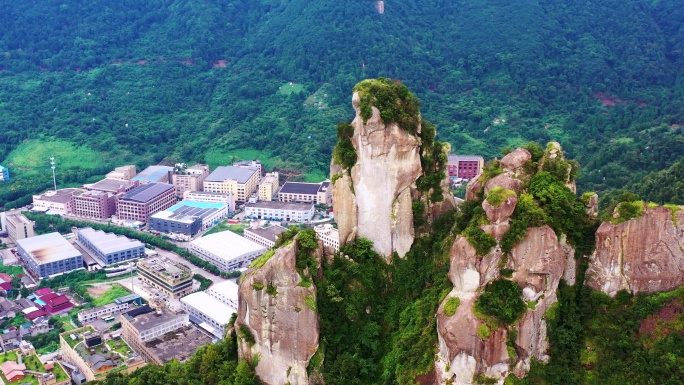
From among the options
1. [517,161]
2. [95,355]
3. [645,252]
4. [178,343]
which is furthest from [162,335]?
[645,252]

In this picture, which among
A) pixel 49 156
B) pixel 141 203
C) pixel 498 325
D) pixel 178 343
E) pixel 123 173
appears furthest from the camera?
pixel 49 156

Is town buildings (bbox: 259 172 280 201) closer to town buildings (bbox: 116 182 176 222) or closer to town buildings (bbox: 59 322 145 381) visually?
town buildings (bbox: 116 182 176 222)

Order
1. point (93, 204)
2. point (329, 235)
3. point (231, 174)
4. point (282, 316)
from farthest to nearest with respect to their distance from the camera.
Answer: point (231, 174) < point (93, 204) < point (329, 235) < point (282, 316)

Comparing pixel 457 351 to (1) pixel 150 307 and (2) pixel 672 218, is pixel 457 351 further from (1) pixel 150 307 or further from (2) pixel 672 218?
(1) pixel 150 307

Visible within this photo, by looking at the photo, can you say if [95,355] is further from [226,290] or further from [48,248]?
[48,248]

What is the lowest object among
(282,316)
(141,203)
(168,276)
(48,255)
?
(168,276)

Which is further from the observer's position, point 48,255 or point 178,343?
point 48,255

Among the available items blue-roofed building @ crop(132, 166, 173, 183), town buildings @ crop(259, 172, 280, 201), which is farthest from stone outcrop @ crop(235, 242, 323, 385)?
blue-roofed building @ crop(132, 166, 173, 183)
